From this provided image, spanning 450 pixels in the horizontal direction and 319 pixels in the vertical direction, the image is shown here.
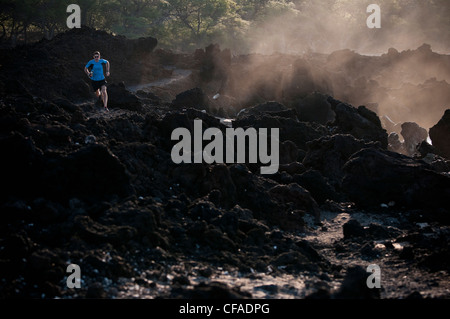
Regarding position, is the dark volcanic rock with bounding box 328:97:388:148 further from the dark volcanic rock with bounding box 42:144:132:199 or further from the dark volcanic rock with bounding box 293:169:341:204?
the dark volcanic rock with bounding box 42:144:132:199

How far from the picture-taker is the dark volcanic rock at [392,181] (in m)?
14.5

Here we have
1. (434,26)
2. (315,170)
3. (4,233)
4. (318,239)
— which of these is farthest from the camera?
(434,26)

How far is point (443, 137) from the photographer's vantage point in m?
A: 24.0

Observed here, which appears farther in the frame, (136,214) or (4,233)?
(136,214)

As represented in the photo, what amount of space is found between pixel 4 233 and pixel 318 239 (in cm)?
635

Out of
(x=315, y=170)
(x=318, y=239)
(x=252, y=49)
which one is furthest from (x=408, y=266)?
(x=252, y=49)

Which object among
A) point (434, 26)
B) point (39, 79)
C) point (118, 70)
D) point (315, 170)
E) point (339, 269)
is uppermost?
point (434, 26)

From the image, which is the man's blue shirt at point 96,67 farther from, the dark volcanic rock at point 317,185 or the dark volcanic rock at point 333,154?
the dark volcanic rock at point 317,185

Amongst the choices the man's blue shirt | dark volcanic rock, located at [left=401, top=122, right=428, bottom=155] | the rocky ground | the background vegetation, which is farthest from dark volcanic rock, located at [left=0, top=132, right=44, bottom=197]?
the background vegetation

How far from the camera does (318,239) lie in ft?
42.7

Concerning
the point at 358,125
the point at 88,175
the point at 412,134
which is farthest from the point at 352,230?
the point at 412,134

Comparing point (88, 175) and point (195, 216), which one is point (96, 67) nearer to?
point (88, 175)

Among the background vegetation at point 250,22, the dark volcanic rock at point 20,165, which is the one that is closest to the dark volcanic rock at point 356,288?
the dark volcanic rock at point 20,165
